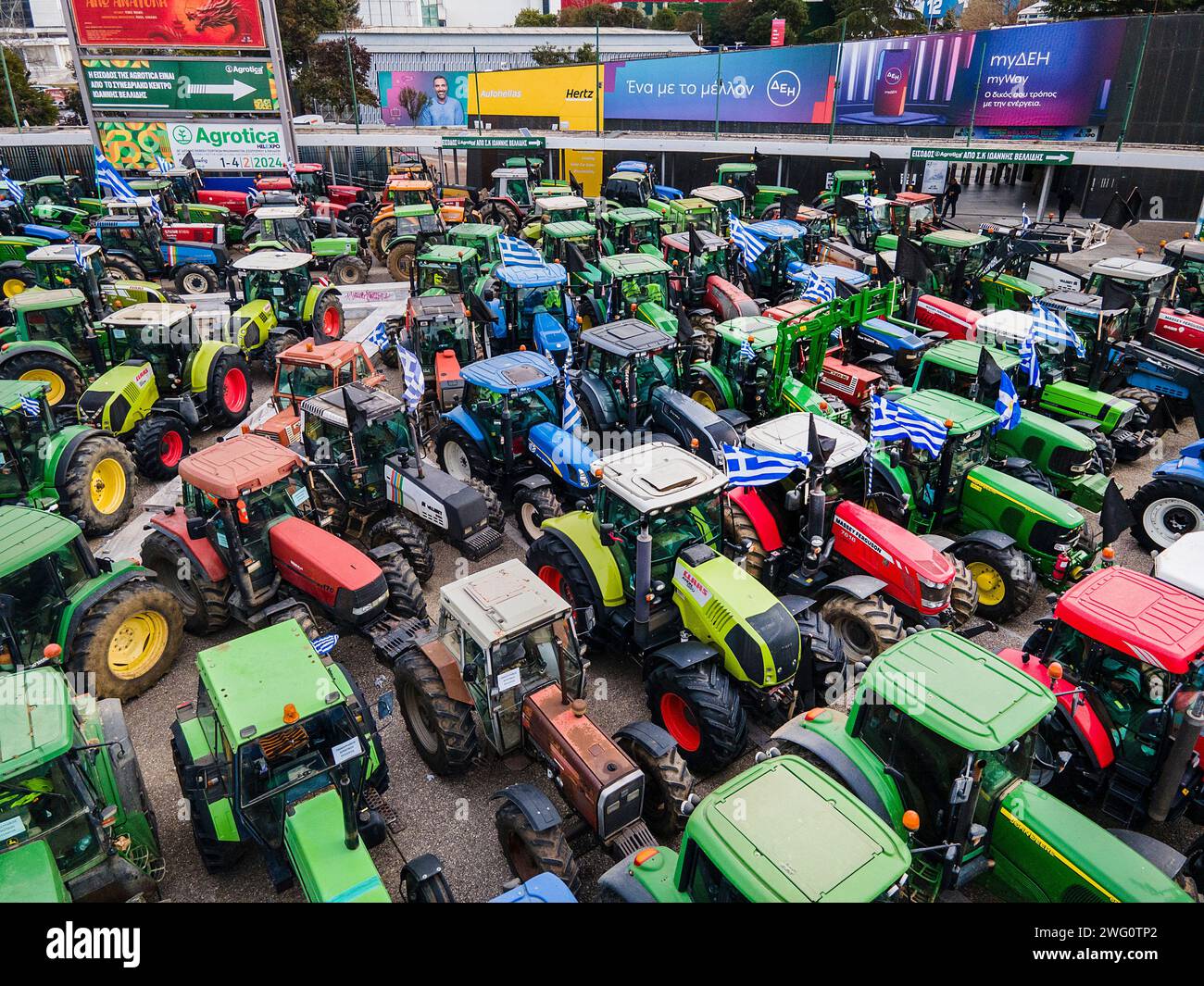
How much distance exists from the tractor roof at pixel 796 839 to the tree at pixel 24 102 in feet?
154

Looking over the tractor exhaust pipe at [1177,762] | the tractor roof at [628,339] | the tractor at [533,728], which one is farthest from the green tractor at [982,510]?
the tractor at [533,728]

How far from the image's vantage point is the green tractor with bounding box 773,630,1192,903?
4.88 metres

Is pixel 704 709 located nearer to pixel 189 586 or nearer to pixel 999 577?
pixel 999 577

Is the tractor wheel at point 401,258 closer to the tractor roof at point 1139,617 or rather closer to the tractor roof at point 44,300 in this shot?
the tractor roof at point 44,300

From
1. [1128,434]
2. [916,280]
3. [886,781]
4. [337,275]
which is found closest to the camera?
[886,781]

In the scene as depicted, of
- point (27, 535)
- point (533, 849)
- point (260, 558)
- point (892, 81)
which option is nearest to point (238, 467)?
point (260, 558)

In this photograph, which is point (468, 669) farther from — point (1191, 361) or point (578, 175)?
point (578, 175)

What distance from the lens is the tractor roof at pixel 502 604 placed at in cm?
598

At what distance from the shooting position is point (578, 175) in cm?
2853

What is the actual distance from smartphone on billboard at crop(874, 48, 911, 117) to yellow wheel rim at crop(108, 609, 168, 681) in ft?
92.9

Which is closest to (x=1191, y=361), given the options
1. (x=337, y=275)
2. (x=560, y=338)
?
(x=560, y=338)

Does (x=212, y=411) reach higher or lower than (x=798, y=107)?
lower

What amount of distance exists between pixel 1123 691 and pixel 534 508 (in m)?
6.11
